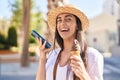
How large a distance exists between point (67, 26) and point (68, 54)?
165 millimetres

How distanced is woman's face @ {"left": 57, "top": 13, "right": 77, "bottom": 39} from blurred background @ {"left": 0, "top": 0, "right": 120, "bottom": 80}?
849 centimetres

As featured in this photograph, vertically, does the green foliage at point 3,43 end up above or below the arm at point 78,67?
below

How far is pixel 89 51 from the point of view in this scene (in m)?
1.80

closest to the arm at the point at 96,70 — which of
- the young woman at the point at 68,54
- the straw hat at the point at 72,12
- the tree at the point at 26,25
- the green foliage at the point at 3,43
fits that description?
the young woman at the point at 68,54

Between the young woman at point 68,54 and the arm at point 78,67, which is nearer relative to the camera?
the arm at point 78,67

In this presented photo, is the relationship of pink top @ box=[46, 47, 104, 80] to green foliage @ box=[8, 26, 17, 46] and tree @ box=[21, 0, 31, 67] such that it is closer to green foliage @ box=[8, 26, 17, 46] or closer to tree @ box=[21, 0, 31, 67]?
tree @ box=[21, 0, 31, 67]

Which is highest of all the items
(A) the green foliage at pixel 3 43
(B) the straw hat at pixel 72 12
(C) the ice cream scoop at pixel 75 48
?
(B) the straw hat at pixel 72 12

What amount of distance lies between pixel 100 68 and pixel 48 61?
322 millimetres

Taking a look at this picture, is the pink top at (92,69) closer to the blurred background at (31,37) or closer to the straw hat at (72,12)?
the straw hat at (72,12)

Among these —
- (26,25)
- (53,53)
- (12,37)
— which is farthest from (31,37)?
(53,53)

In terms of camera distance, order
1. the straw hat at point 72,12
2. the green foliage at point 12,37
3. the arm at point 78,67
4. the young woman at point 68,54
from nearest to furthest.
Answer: the arm at point 78,67 < the young woman at point 68,54 < the straw hat at point 72,12 < the green foliage at point 12,37

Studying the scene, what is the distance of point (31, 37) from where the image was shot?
2073 cm

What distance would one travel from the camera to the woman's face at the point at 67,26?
181 cm

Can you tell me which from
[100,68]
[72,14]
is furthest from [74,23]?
[100,68]
